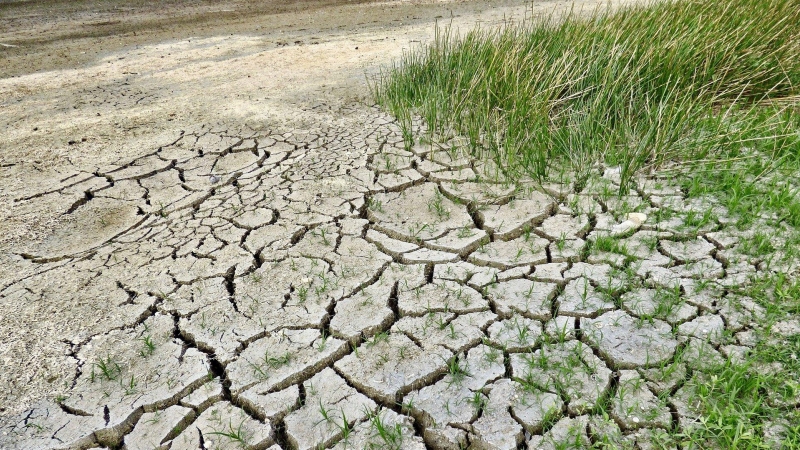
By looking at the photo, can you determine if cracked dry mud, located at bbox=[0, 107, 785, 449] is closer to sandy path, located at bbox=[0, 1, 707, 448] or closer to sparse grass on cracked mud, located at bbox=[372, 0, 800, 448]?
sandy path, located at bbox=[0, 1, 707, 448]

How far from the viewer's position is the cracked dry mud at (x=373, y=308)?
78.4 inches

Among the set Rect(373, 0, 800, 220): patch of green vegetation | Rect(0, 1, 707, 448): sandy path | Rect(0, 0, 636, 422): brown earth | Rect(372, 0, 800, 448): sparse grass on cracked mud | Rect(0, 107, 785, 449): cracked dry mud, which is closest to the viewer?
Rect(0, 107, 785, 449): cracked dry mud

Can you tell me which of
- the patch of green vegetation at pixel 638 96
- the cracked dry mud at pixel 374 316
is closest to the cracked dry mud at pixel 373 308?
the cracked dry mud at pixel 374 316

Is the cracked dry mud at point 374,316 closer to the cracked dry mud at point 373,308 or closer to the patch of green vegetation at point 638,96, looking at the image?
the cracked dry mud at point 373,308

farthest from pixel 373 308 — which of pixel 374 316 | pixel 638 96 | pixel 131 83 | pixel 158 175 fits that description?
pixel 131 83

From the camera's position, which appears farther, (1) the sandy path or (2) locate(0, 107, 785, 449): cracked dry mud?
(1) the sandy path

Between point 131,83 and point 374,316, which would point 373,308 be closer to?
point 374,316

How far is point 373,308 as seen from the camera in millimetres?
2486

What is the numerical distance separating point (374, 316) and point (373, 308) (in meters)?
0.05

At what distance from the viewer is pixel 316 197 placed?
3328mm

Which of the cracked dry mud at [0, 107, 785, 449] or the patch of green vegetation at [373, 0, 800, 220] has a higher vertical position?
the patch of green vegetation at [373, 0, 800, 220]

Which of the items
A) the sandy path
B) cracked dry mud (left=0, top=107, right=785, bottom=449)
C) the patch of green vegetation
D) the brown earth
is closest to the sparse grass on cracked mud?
the patch of green vegetation

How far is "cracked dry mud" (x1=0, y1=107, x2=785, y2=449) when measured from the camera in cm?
199

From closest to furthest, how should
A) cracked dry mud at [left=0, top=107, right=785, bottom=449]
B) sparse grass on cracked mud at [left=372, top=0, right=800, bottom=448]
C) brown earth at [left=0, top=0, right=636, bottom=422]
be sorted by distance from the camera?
cracked dry mud at [left=0, top=107, right=785, bottom=449] → sparse grass on cracked mud at [left=372, top=0, right=800, bottom=448] → brown earth at [left=0, top=0, right=636, bottom=422]
